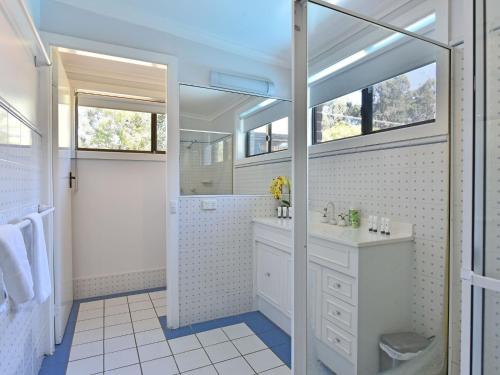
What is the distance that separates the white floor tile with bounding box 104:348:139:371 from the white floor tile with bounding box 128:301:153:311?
74 centimetres

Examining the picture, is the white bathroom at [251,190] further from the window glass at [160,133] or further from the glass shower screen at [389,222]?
the window glass at [160,133]

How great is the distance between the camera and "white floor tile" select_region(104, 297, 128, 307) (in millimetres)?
2869

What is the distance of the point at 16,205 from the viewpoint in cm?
140

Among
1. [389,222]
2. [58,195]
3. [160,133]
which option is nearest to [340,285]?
[389,222]

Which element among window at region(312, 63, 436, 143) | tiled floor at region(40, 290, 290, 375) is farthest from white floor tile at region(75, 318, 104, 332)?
window at region(312, 63, 436, 143)

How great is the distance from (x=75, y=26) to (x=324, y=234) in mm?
2307

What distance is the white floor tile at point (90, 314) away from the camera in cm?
257

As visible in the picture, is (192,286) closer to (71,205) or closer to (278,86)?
(71,205)

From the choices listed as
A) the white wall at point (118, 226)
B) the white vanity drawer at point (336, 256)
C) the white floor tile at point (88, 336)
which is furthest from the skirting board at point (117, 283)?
the white vanity drawer at point (336, 256)

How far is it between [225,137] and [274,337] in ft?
6.04

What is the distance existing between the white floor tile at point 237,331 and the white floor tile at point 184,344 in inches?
10.7

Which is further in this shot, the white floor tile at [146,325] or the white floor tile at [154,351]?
the white floor tile at [146,325]

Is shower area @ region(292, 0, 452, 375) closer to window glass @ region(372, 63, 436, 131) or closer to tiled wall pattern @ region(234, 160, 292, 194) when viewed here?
window glass @ region(372, 63, 436, 131)

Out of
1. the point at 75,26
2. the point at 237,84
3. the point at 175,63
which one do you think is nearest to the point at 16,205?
the point at 75,26
